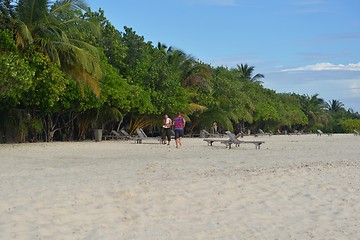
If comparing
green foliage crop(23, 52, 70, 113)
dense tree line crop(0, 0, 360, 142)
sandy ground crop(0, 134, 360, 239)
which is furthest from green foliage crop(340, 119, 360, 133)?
sandy ground crop(0, 134, 360, 239)

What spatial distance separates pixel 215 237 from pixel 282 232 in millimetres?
860

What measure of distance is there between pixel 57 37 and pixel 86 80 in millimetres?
2208

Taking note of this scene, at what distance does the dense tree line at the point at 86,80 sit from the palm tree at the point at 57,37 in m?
0.04

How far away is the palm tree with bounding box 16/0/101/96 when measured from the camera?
19.0 meters

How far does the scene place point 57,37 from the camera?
19859mm

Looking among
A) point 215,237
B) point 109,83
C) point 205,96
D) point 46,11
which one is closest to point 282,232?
point 215,237

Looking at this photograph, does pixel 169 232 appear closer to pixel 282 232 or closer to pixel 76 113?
pixel 282 232

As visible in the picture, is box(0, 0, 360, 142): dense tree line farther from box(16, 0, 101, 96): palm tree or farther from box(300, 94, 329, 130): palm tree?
box(300, 94, 329, 130): palm tree

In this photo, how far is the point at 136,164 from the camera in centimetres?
1197

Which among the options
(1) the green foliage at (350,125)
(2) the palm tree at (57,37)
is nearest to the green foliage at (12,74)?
(2) the palm tree at (57,37)

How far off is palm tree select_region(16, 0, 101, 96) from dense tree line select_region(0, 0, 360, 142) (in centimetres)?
4

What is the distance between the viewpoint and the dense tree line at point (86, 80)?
62.3 feet

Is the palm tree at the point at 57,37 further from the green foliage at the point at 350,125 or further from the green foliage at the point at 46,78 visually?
the green foliage at the point at 350,125

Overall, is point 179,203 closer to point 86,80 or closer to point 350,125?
point 86,80
